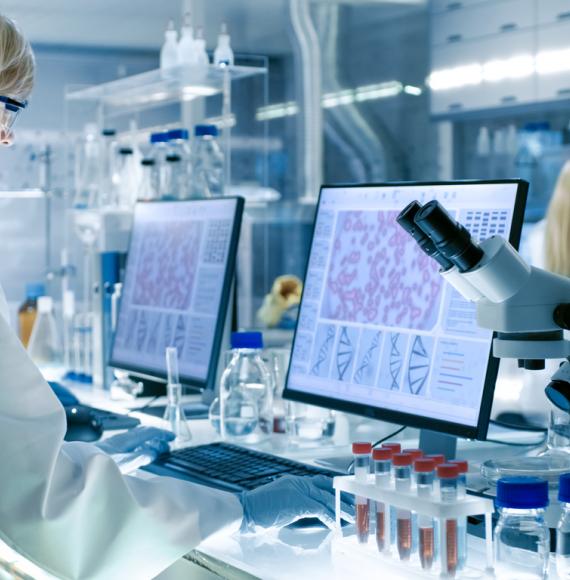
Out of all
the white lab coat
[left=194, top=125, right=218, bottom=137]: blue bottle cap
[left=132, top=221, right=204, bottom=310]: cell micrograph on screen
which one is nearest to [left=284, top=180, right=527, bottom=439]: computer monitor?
the white lab coat

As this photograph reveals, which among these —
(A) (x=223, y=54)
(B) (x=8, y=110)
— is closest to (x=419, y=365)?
(B) (x=8, y=110)

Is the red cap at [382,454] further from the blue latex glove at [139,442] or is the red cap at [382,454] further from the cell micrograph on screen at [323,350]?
the blue latex glove at [139,442]

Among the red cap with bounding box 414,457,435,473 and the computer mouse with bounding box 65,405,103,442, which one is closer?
the red cap with bounding box 414,457,435,473

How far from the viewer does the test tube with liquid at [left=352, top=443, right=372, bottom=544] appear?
1.08 m

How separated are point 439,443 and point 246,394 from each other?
0.52 meters

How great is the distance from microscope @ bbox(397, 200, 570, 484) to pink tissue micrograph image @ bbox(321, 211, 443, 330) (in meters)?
0.31

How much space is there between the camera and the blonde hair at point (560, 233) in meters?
2.48

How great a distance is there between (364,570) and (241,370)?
0.84m

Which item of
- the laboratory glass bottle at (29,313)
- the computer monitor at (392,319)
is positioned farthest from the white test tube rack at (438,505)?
the laboratory glass bottle at (29,313)

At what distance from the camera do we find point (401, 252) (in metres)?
1.44

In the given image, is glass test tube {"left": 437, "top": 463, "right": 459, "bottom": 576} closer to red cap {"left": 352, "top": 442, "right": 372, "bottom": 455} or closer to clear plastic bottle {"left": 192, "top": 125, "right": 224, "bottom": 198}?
red cap {"left": 352, "top": 442, "right": 372, "bottom": 455}

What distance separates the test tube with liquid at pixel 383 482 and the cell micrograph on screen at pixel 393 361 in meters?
0.34

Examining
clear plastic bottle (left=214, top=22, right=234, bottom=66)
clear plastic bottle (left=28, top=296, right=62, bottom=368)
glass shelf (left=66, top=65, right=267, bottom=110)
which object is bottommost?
clear plastic bottle (left=28, top=296, right=62, bottom=368)

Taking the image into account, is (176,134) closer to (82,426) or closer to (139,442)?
(82,426)
